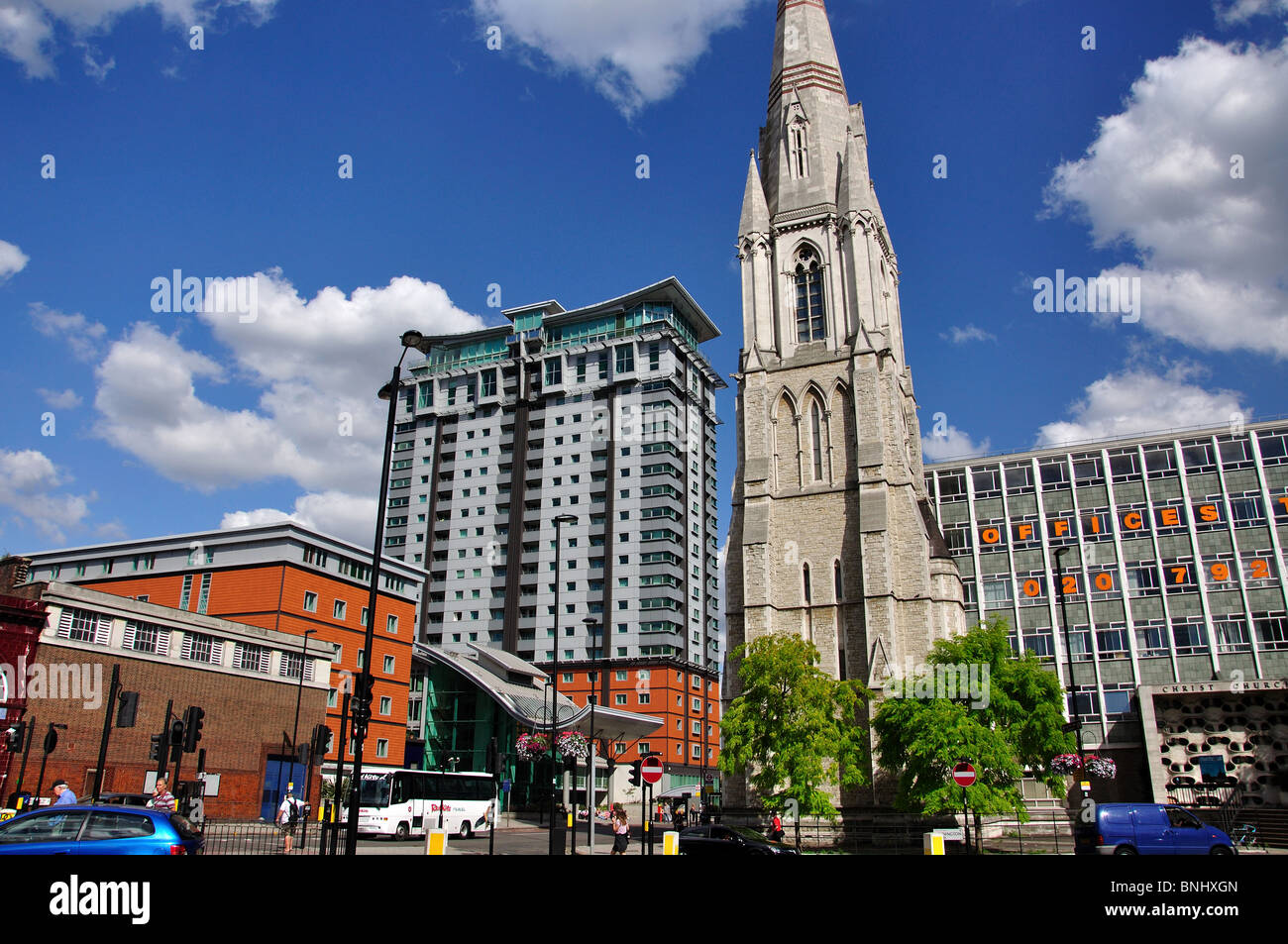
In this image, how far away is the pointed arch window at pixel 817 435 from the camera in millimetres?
46656

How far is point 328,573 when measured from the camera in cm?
6016

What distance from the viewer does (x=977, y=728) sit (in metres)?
31.1

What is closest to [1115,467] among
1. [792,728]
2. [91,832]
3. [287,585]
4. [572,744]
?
[792,728]

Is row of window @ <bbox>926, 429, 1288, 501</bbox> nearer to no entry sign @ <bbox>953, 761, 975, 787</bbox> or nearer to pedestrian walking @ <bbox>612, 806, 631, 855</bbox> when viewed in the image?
no entry sign @ <bbox>953, 761, 975, 787</bbox>

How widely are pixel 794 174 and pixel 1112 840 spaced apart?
42751 mm

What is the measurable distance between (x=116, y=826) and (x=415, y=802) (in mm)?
23674

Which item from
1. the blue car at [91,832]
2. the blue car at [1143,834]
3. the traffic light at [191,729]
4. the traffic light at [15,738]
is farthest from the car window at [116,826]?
the traffic light at [15,738]

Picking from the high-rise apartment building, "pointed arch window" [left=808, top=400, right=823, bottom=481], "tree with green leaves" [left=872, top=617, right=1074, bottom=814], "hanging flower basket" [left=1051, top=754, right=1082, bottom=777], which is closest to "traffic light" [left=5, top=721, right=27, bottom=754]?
"tree with green leaves" [left=872, top=617, right=1074, bottom=814]

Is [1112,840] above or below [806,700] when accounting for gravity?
below

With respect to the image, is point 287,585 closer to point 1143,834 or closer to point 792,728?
point 792,728
